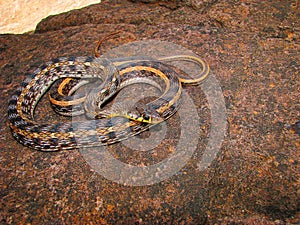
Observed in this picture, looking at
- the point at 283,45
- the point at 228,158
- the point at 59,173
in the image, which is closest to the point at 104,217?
the point at 59,173

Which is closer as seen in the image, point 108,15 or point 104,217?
point 104,217

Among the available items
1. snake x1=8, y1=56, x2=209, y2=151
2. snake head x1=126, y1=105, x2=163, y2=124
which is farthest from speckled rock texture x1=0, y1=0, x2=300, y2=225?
snake head x1=126, y1=105, x2=163, y2=124

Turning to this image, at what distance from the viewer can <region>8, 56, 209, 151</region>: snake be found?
14.9 ft

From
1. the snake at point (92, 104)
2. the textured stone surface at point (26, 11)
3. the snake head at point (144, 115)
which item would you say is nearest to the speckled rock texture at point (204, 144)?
the snake at point (92, 104)

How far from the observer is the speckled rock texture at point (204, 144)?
382 cm

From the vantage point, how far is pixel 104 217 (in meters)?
3.80

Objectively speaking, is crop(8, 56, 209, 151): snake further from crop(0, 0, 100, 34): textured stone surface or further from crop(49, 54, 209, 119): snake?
crop(0, 0, 100, 34): textured stone surface

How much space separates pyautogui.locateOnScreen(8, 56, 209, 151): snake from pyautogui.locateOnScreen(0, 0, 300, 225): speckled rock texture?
0.75 ft

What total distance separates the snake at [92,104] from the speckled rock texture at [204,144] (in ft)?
0.75

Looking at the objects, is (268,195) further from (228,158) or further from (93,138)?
(93,138)

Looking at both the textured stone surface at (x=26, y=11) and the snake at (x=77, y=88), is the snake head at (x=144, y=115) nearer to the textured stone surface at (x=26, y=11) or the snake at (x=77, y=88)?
the snake at (x=77, y=88)

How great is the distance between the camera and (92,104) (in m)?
4.95

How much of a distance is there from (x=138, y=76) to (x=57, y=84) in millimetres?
1578

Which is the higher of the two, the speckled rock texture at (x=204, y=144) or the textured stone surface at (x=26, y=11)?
the textured stone surface at (x=26, y=11)
